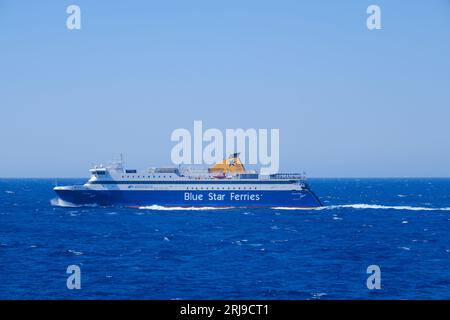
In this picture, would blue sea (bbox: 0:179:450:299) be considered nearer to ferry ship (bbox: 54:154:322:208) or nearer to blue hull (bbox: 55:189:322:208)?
blue hull (bbox: 55:189:322:208)

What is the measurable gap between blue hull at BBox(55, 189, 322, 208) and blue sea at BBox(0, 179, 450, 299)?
24.1 ft

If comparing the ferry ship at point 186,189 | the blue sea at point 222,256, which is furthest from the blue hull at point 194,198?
the blue sea at point 222,256

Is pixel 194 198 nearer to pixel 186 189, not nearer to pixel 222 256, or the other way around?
pixel 186 189

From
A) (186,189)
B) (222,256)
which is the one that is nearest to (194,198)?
(186,189)

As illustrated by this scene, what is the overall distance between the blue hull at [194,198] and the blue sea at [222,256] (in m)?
7.33

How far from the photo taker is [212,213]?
262ft

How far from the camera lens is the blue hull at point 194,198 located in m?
84.0

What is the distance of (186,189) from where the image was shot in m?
83.9
